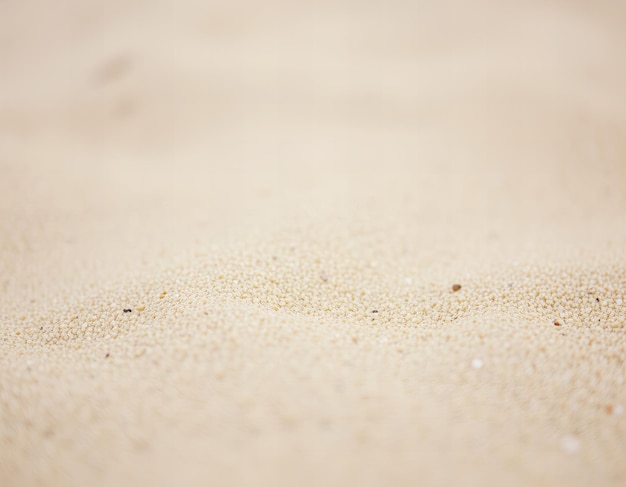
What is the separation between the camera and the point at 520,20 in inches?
118

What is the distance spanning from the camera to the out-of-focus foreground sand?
900 mm

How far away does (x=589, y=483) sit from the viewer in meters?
0.82

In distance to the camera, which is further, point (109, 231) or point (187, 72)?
point (187, 72)

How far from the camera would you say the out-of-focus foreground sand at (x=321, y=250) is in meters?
0.90

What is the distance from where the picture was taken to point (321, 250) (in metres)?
1.54

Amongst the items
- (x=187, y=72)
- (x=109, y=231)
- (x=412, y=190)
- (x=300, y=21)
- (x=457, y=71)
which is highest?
(x=300, y=21)

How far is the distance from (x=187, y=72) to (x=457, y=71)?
1.85 meters

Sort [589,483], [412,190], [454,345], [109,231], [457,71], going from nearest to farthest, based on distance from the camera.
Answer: [589,483], [454,345], [109,231], [412,190], [457,71]

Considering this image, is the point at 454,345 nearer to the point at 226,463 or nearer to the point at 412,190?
the point at 226,463

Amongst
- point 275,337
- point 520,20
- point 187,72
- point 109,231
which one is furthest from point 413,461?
point 520,20

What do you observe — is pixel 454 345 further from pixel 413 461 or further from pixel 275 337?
pixel 275 337

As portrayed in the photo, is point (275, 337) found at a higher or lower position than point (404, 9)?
lower

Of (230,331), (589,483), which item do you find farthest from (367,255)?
(589,483)

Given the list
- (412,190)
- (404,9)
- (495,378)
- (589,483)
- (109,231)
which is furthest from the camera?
(404,9)
